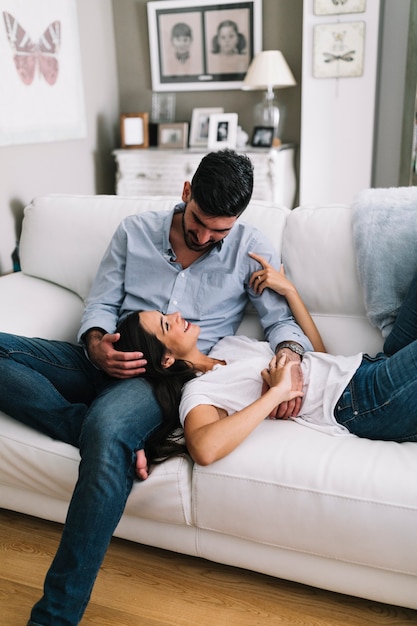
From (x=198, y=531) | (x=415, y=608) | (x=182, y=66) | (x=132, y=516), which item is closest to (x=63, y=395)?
(x=132, y=516)

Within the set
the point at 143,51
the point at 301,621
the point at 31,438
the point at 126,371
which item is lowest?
the point at 301,621

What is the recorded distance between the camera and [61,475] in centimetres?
144

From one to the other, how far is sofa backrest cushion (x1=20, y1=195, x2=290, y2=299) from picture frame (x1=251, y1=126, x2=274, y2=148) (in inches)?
69.0

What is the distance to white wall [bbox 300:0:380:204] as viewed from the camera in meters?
3.38

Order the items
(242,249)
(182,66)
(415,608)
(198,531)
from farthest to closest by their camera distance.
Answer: (182,66) < (242,249) < (198,531) < (415,608)

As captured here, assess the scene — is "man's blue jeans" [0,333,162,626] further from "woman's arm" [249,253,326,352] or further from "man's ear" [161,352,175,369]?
"woman's arm" [249,253,326,352]

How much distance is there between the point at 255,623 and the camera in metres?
1.33

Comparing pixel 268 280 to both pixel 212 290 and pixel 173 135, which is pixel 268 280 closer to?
pixel 212 290

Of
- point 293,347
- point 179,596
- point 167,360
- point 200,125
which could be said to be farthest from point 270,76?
point 179,596

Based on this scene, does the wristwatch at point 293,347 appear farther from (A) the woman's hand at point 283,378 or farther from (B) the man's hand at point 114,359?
(B) the man's hand at point 114,359

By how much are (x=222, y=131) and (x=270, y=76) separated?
1.55 ft

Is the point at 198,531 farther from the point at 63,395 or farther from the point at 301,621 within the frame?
the point at 63,395

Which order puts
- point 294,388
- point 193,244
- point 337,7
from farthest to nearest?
point 337,7 → point 193,244 → point 294,388

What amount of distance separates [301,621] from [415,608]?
0.84 feet
